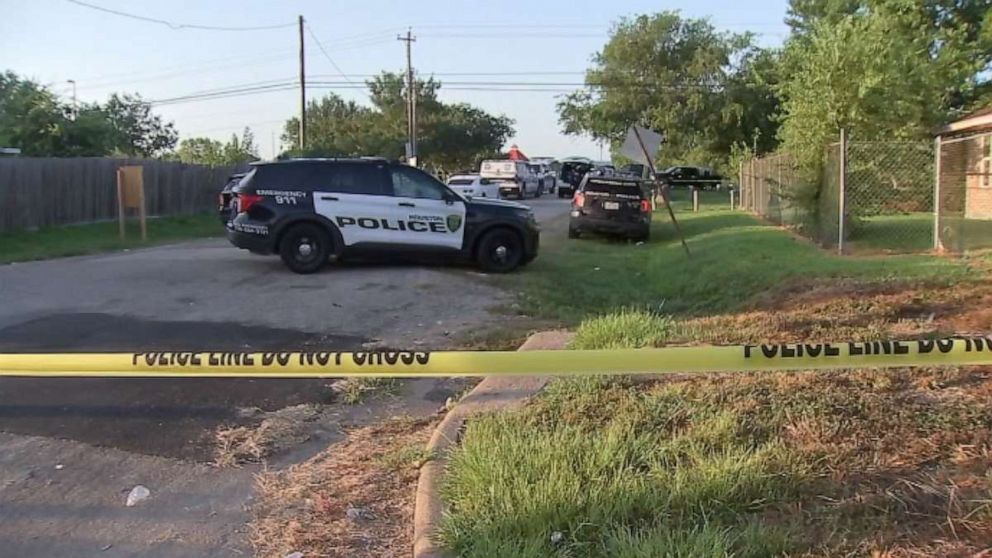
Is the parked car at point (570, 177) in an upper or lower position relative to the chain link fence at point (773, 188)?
upper

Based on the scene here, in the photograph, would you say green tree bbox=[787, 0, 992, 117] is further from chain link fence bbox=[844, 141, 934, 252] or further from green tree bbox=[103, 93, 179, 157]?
green tree bbox=[103, 93, 179, 157]

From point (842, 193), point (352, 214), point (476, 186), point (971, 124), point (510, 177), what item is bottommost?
point (352, 214)

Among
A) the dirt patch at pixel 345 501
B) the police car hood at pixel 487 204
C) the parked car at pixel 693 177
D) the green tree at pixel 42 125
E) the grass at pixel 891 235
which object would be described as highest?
the green tree at pixel 42 125

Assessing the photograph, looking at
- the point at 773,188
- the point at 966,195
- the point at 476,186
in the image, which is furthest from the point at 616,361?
the point at 476,186

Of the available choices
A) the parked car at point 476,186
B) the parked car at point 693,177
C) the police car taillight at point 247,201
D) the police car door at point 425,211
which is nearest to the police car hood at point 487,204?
the police car door at point 425,211

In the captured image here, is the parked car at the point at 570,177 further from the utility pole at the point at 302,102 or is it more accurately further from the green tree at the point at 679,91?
the utility pole at the point at 302,102

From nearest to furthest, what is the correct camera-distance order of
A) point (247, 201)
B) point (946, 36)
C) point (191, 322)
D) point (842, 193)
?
point (191, 322), point (247, 201), point (842, 193), point (946, 36)

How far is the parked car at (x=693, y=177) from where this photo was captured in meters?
54.6

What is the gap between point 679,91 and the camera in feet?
191

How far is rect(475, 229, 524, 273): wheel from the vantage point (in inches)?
555

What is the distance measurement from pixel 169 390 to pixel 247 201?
7.17 meters

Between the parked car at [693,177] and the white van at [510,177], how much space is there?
10.1 meters

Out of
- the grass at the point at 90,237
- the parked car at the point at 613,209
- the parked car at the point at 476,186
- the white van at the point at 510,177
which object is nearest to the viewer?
the grass at the point at 90,237

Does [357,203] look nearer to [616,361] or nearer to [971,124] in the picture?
[616,361]
